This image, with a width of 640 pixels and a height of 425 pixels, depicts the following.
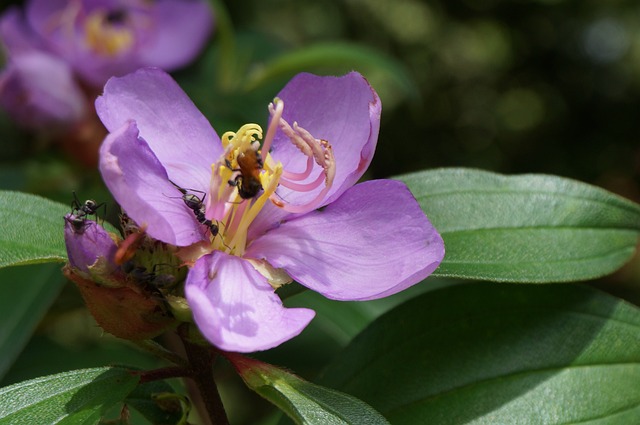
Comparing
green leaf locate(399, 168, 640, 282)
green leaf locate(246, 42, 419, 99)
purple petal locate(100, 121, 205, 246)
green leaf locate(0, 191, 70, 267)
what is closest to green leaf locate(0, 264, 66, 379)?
green leaf locate(0, 191, 70, 267)

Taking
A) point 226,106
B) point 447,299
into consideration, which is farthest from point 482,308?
point 226,106

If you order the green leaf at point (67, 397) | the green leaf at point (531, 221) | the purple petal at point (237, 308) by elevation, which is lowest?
the green leaf at point (67, 397)

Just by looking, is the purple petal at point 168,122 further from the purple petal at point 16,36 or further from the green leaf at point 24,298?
the purple petal at point 16,36

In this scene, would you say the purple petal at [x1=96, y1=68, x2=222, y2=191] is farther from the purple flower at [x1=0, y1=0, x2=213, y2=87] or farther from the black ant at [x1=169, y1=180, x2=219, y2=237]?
the purple flower at [x1=0, y1=0, x2=213, y2=87]

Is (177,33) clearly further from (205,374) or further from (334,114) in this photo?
(205,374)

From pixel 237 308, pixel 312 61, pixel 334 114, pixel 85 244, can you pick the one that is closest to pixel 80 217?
pixel 85 244

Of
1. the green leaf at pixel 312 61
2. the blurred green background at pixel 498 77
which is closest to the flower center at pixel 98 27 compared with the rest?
the green leaf at pixel 312 61
